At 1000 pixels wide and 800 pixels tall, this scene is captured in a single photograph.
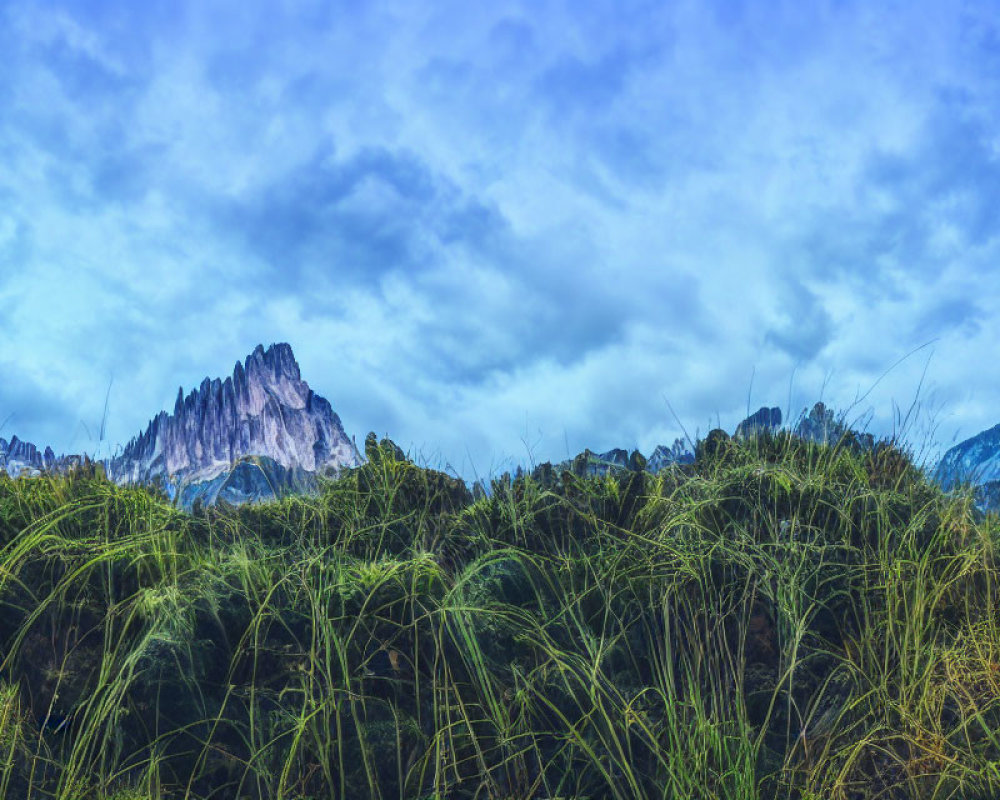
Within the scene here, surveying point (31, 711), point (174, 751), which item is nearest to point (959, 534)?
point (174, 751)

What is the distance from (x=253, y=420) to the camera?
83.8 ft

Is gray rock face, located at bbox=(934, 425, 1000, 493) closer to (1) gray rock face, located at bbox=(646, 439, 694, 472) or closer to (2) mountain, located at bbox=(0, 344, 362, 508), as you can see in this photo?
(1) gray rock face, located at bbox=(646, 439, 694, 472)

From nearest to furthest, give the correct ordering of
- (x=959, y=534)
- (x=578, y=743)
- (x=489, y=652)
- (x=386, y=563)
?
(x=578, y=743) < (x=489, y=652) < (x=386, y=563) < (x=959, y=534)

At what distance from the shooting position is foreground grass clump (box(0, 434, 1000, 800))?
116 inches

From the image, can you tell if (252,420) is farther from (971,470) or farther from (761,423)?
(971,470)

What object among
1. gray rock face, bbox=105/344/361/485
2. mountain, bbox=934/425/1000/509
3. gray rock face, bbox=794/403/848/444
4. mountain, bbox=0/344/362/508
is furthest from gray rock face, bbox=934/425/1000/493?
gray rock face, bbox=105/344/361/485

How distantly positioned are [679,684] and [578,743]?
651 mm

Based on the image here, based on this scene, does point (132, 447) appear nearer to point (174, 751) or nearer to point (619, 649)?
point (174, 751)

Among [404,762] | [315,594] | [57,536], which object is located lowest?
[404,762]

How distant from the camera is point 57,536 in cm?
369

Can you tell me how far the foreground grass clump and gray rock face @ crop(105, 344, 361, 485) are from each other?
19.9 metres

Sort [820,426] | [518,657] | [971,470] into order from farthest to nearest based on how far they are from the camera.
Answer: [820,426] → [971,470] → [518,657]

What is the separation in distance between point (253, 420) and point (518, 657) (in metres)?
23.6

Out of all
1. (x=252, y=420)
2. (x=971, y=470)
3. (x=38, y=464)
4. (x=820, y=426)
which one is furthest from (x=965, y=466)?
(x=252, y=420)
